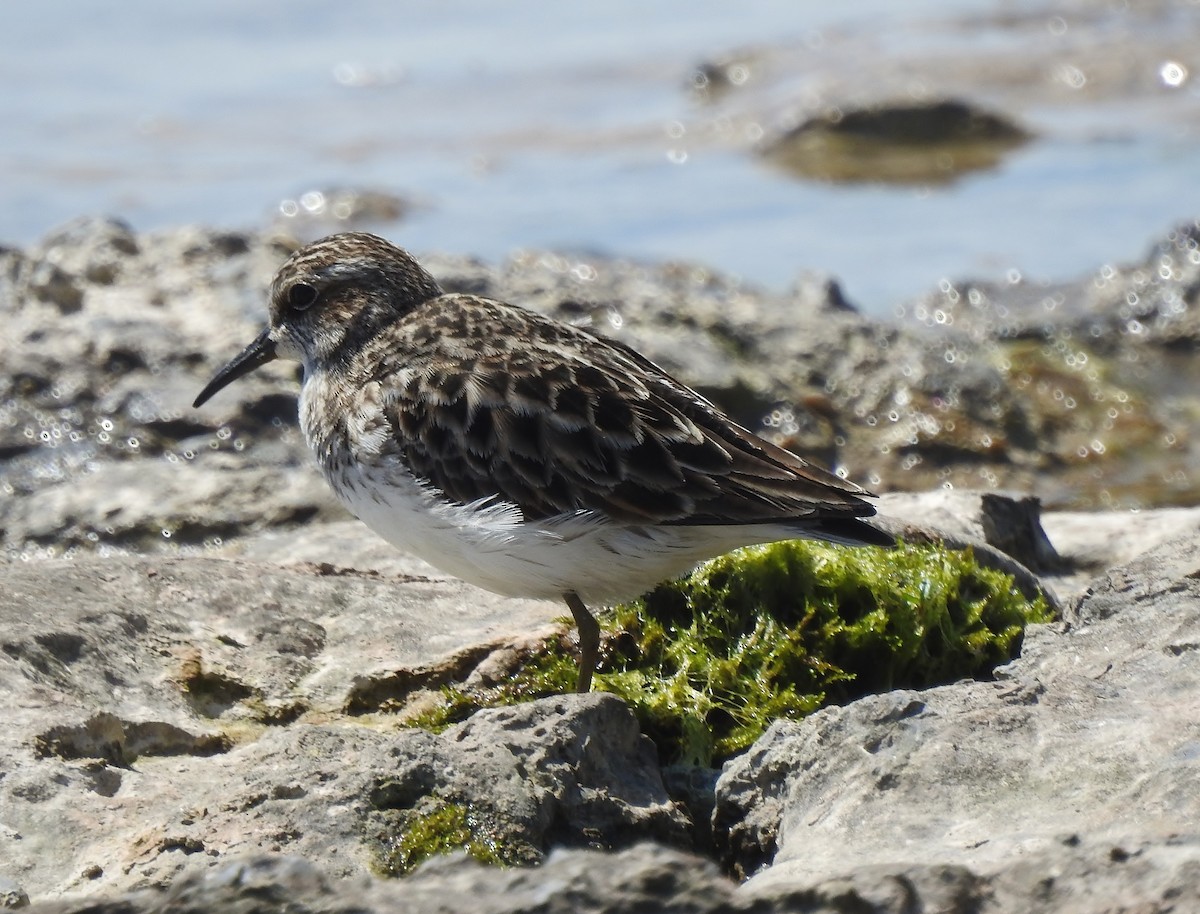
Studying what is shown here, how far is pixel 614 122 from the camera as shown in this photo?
68.4 feet

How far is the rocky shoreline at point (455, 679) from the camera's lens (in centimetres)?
352

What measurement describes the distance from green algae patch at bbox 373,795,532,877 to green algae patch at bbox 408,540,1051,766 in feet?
3.44

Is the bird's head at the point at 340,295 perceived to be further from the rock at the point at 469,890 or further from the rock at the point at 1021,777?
the rock at the point at 469,890

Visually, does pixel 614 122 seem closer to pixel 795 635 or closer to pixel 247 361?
pixel 247 361

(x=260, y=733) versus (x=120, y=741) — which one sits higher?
(x=120, y=741)

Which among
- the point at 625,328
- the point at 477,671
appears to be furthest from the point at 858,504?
the point at 625,328

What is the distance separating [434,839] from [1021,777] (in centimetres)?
152

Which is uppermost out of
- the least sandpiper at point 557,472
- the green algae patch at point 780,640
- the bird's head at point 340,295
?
the bird's head at point 340,295

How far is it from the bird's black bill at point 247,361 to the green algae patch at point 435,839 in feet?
11.2

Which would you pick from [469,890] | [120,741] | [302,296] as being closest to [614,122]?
[302,296]

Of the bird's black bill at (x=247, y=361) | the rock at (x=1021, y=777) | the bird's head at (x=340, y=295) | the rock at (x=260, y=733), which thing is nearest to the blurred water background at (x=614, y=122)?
the bird's black bill at (x=247, y=361)

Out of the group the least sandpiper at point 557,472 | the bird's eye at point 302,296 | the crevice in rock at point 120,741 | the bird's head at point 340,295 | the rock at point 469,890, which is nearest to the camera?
the rock at point 469,890

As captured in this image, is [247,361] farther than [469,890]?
Yes

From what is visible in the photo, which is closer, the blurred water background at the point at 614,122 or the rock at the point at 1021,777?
the rock at the point at 1021,777
